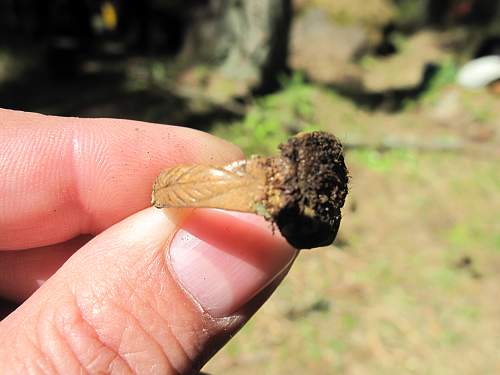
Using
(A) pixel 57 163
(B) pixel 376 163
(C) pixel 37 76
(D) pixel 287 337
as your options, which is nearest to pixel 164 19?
(C) pixel 37 76

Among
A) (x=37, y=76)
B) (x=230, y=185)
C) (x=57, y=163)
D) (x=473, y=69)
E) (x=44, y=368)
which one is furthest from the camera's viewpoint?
(x=473, y=69)

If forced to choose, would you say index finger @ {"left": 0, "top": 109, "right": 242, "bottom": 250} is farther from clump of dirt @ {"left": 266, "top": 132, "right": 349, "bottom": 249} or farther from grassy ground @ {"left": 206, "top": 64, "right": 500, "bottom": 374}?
grassy ground @ {"left": 206, "top": 64, "right": 500, "bottom": 374}

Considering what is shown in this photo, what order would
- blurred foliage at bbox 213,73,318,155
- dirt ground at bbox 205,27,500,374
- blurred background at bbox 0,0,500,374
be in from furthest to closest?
blurred foliage at bbox 213,73,318,155 → blurred background at bbox 0,0,500,374 → dirt ground at bbox 205,27,500,374

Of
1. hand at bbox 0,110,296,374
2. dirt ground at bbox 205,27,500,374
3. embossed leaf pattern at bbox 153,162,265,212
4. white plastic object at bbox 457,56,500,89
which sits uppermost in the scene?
embossed leaf pattern at bbox 153,162,265,212

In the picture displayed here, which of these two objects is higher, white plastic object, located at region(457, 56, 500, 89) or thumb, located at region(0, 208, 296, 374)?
thumb, located at region(0, 208, 296, 374)

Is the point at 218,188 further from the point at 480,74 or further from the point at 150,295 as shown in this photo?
the point at 480,74

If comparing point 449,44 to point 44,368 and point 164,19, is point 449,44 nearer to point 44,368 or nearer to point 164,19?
point 164,19

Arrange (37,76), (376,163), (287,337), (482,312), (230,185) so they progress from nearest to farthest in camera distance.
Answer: (230,185)
(287,337)
(482,312)
(376,163)
(37,76)

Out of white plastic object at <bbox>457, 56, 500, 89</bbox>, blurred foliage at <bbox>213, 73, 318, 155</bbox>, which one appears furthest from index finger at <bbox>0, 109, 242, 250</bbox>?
white plastic object at <bbox>457, 56, 500, 89</bbox>
